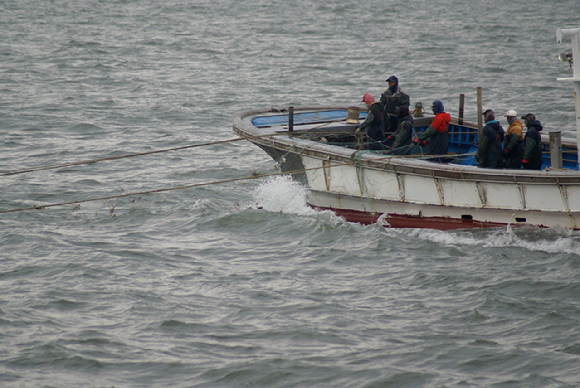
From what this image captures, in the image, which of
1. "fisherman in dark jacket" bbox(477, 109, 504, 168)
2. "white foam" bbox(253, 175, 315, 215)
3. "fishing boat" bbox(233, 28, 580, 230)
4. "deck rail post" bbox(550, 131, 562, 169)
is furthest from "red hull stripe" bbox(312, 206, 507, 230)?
"deck rail post" bbox(550, 131, 562, 169)

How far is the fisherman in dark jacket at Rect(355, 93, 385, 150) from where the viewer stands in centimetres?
1222

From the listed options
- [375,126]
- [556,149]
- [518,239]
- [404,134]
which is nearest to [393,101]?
[375,126]

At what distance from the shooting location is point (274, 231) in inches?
465

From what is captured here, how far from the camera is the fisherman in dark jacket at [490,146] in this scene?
10784mm

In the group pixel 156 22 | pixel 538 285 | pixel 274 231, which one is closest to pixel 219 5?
pixel 156 22

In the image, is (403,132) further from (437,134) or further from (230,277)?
(230,277)

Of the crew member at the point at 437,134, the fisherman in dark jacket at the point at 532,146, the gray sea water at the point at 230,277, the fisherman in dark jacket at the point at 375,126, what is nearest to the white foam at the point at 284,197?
the gray sea water at the point at 230,277

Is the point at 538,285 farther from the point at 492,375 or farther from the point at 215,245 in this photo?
the point at 215,245

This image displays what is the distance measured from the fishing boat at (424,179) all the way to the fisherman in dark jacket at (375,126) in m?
0.38

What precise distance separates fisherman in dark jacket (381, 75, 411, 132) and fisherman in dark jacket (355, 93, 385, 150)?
625 mm

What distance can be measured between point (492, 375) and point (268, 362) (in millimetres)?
2488

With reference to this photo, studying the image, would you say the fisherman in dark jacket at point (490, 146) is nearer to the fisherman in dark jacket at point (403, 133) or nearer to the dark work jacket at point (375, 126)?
the fisherman in dark jacket at point (403, 133)

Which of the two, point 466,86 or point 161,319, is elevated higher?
point 466,86

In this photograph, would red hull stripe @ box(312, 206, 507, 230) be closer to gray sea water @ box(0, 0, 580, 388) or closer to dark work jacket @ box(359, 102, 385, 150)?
gray sea water @ box(0, 0, 580, 388)
